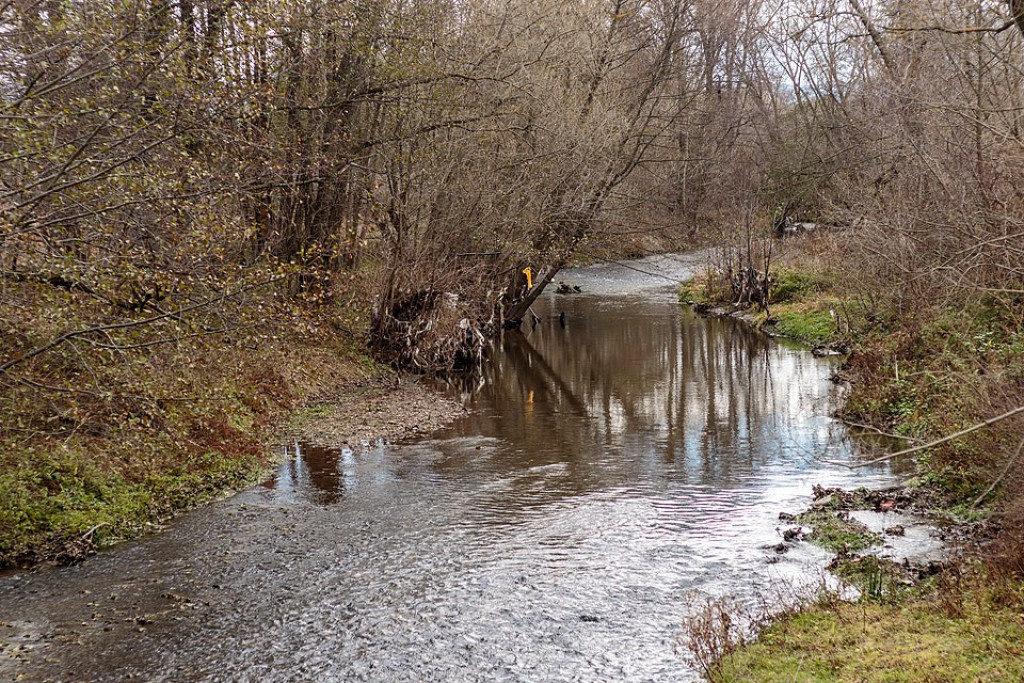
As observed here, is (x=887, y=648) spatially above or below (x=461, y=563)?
above

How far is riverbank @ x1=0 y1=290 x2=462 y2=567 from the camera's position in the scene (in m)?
9.62

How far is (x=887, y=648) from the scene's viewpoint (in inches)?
245

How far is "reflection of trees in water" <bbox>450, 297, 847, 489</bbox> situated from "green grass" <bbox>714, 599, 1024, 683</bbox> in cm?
563

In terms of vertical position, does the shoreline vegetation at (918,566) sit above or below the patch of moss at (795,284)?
below

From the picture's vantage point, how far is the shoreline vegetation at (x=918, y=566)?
20.0 ft

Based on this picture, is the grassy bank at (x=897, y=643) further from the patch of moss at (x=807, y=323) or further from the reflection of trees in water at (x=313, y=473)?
the patch of moss at (x=807, y=323)

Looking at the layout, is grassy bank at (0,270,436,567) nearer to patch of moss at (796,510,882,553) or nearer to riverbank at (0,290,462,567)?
riverbank at (0,290,462,567)

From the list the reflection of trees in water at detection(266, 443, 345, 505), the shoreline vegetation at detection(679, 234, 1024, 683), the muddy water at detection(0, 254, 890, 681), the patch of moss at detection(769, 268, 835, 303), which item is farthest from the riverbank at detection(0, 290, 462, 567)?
the patch of moss at detection(769, 268, 835, 303)

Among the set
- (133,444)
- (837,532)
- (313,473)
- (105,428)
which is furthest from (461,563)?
(105,428)

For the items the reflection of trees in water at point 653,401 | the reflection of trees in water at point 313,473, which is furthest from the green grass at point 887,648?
the reflection of trees in water at point 313,473

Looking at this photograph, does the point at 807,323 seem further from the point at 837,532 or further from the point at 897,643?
the point at 897,643

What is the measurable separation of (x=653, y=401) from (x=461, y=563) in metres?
10.3

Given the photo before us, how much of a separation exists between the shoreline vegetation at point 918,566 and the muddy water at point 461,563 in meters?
0.55

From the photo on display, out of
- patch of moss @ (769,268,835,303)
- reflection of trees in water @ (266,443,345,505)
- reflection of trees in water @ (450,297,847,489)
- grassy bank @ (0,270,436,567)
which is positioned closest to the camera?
grassy bank @ (0,270,436,567)
